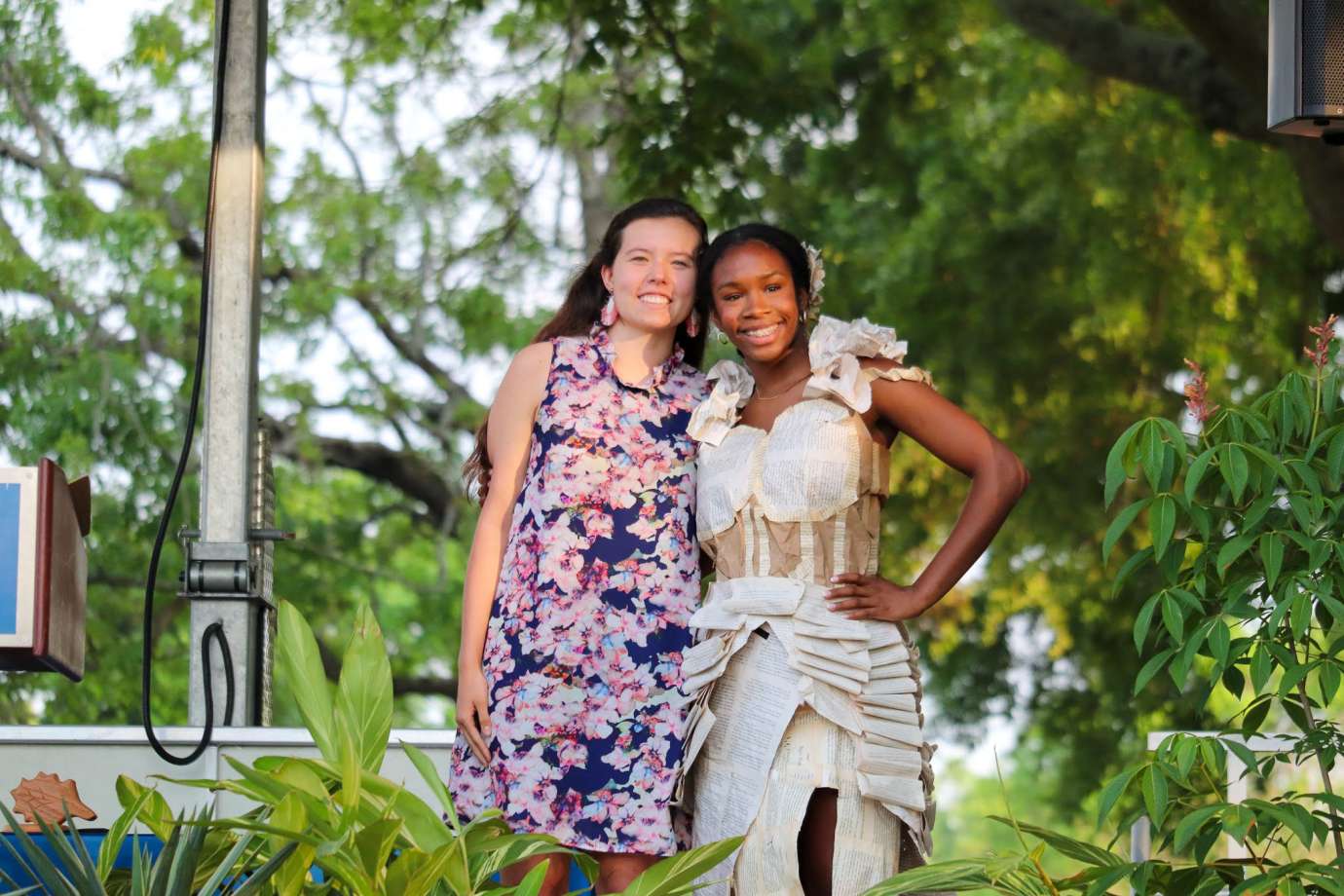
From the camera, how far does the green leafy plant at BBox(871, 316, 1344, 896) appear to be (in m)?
2.38

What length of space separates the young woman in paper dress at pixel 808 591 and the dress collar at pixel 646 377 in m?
0.14

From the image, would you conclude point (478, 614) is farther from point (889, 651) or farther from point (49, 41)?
point (49, 41)

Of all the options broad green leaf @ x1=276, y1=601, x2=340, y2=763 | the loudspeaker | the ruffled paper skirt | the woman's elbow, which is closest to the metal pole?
broad green leaf @ x1=276, y1=601, x2=340, y2=763

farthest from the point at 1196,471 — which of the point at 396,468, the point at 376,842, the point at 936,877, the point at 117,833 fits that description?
the point at 396,468

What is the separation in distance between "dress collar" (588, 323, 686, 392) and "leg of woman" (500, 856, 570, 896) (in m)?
0.74

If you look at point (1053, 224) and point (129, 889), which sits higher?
point (1053, 224)

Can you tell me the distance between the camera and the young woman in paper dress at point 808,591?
2.63 meters

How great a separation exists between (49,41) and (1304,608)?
1034 centimetres

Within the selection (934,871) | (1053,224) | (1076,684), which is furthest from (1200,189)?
(934,871)

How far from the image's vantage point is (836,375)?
279 centimetres

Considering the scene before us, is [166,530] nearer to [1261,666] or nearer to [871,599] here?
[871,599]

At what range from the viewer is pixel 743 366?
9.72 feet

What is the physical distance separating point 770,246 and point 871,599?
1.82ft

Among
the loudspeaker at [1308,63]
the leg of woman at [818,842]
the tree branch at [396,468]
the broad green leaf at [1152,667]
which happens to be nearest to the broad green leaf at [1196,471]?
the broad green leaf at [1152,667]
